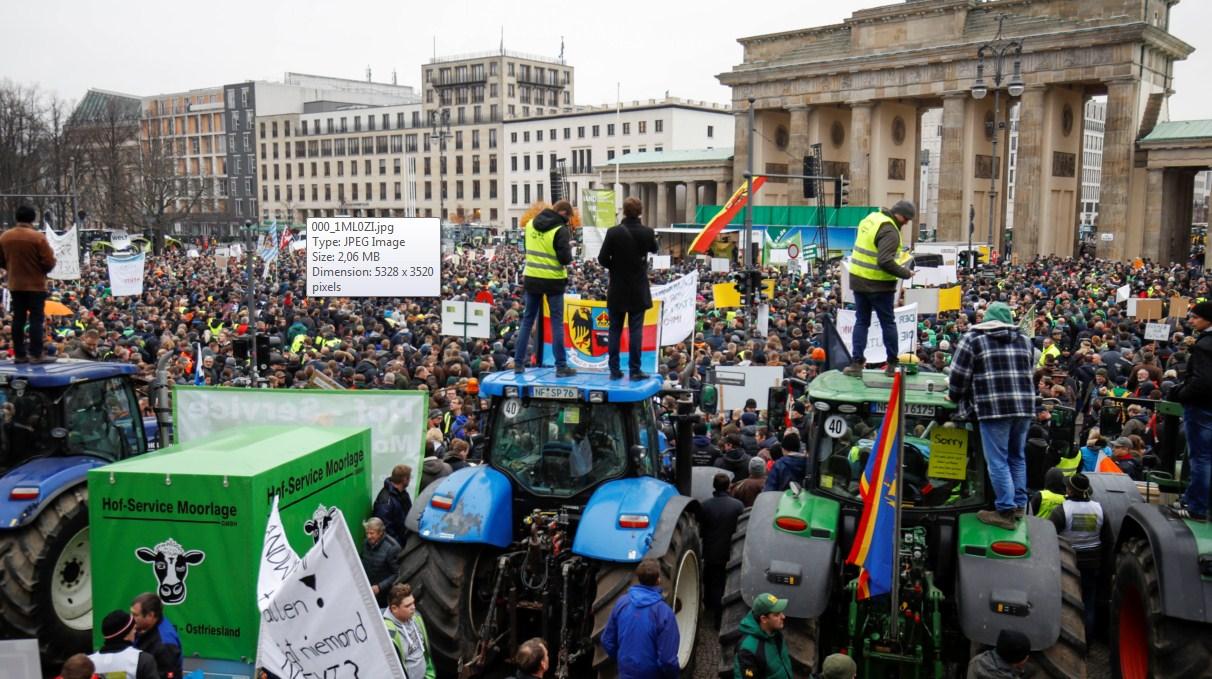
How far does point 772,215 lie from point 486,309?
4467cm

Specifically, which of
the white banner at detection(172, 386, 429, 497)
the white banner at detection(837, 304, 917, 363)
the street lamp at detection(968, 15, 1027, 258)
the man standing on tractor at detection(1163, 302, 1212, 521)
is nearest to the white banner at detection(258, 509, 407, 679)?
the white banner at detection(172, 386, 429, 497)

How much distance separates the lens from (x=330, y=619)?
17.3 feet

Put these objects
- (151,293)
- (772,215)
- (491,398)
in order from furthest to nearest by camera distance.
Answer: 1. (772,215)
2. (151,293)
3. (491,398)

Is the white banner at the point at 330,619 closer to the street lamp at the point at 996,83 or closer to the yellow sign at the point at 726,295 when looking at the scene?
the yellow sign at the point at 726,295

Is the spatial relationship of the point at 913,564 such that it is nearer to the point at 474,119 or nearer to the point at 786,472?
the point at 786,472

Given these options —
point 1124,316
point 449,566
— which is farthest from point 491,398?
point 1124,316

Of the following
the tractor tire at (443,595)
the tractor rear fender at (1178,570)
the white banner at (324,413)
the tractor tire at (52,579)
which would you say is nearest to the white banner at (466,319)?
the white banner at (324,413)

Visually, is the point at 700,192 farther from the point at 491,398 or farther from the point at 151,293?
the point at 491,398

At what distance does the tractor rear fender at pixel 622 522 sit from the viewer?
6.83 metres

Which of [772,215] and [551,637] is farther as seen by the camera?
[772,215]

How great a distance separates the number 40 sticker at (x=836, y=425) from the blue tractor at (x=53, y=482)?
5.43m

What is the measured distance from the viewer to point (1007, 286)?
1243 inches

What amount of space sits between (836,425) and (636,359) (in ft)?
6.83

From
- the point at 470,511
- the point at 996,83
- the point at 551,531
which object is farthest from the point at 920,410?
the point at 996,83
